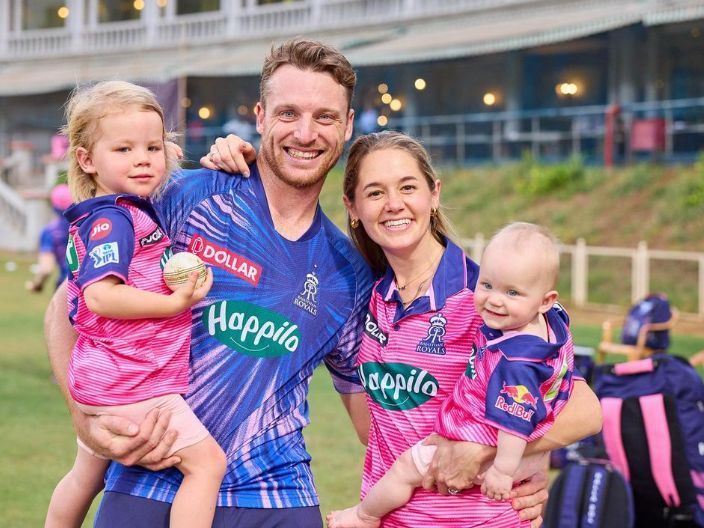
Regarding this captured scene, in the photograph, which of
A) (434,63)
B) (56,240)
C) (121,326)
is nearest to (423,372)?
Result: (121,326)

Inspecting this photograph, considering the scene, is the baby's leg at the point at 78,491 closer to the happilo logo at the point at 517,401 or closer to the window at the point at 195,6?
the happilo logo at the point at 517,401

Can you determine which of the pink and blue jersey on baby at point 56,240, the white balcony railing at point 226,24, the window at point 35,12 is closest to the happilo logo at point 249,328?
the pink and blue jersey on baby at point 56,240

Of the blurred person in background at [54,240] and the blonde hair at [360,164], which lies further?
the blurred person in background at [54,240]

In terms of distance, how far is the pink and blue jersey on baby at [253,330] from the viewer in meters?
3.25

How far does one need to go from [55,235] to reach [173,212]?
302 inches

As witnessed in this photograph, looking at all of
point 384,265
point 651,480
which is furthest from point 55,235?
point 384,265

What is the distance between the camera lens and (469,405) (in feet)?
10.4

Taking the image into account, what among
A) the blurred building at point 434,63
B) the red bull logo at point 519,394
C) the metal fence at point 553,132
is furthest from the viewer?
the blurred building at point 434,63

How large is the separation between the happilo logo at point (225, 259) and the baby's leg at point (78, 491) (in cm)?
69

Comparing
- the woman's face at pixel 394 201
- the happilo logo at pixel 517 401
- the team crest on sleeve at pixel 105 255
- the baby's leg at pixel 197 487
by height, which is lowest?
the baby's leg at pixel 197 487

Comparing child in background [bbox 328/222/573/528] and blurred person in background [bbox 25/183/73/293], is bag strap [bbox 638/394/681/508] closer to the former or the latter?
child in background [bbox 328/222/573/528]

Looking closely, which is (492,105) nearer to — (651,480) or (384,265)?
(651,480)

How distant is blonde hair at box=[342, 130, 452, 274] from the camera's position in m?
3.43

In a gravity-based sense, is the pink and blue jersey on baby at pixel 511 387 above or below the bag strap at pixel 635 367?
above
